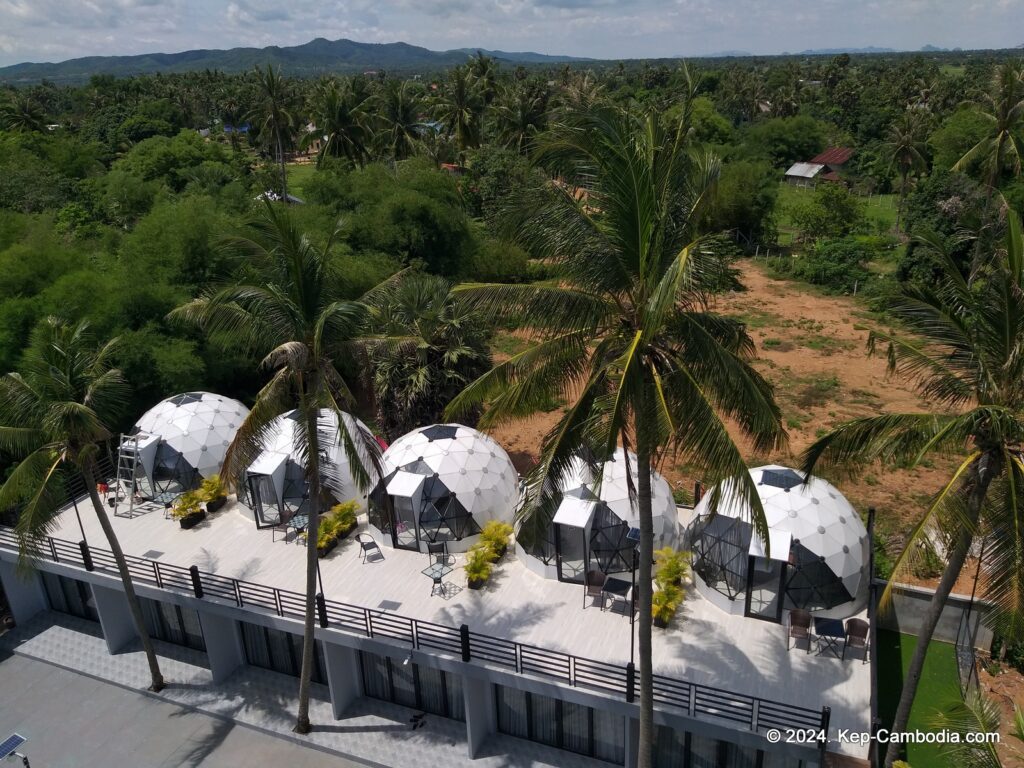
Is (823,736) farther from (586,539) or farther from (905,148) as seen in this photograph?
(905,148)

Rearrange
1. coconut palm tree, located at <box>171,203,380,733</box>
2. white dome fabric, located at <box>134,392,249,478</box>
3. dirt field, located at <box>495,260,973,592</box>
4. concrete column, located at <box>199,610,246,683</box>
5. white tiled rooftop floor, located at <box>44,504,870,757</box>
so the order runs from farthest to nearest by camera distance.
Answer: dirt field, located at <box>495,260,973,592</box> → white dome fabric, located at <box>134,392,249,478</box> → concrete column, located at <box>199,610,246,683</box> → white tiled rooftop floor, located at <box>44,504,870,757</box> → coconut palm tree, located at <box>171,203,380,733</box>

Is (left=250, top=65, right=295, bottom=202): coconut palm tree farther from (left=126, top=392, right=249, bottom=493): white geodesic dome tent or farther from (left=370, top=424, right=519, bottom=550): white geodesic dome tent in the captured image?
(left=370, top=424, right=519, bottom=550): white geodesic dome tent

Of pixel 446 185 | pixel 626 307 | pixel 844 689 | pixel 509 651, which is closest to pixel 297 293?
pixel 626 307

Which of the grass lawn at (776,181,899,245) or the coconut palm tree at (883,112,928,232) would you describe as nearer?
the coconut palm tree at (883,112,928,232)

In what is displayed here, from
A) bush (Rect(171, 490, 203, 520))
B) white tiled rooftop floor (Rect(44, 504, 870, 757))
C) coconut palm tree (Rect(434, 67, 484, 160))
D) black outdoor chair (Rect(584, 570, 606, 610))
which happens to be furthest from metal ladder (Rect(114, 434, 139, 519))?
coconut palm tree (Rect(434, 67, 484, 160))

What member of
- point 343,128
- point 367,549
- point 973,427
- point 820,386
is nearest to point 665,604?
point 973,427

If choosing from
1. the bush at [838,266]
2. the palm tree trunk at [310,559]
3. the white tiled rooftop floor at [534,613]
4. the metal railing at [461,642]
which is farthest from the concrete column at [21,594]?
the bush at [838,266]

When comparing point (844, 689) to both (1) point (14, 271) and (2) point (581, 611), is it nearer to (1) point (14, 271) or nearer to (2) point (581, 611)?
(2) point (581, 611)
